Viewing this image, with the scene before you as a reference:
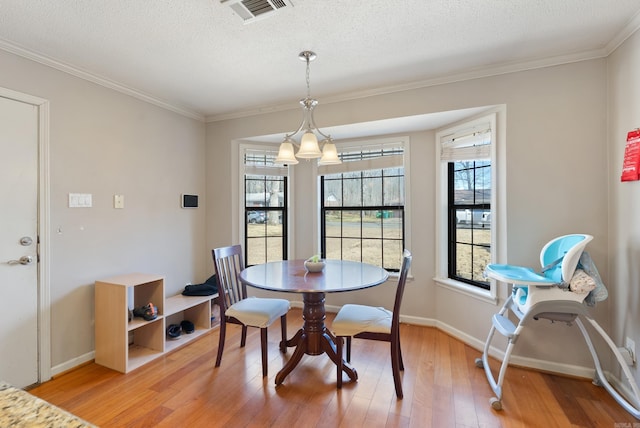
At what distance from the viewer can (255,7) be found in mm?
1734

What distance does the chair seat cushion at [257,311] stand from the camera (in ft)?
7.39

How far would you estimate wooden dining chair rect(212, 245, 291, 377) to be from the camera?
7.39ft

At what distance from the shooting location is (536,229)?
2.33m

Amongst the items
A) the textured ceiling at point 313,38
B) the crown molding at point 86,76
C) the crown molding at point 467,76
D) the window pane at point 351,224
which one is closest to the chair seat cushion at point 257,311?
the window pane at point 351,224

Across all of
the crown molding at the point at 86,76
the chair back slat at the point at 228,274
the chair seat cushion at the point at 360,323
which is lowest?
the chair seat cushion at the point at 360,323

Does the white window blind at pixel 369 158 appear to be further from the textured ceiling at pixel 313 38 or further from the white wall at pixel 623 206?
the white wall at pixel 623 206

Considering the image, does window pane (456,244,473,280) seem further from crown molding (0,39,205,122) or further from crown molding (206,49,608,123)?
crown molding (0,39,205,122)

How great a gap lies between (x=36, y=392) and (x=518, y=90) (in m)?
4.27

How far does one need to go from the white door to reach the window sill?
3.50m

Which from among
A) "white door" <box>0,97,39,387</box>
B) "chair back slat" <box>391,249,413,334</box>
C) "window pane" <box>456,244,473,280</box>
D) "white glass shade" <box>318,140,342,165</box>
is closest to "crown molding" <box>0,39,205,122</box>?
"white door" <box>0,97,39,387</box>

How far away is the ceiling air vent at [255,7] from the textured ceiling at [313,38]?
5 centimetres

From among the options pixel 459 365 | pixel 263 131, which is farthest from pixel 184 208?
pixel 459 365

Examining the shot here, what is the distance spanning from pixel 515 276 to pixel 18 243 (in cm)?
346

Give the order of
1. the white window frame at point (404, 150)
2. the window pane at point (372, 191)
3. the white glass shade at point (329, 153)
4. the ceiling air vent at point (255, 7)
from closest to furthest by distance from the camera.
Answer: the ceiling air vent at point (255, 7) < the white glass shade at point (329, 153) < the white window frame at point (404, 150) < the window pane at point (372, 191)
